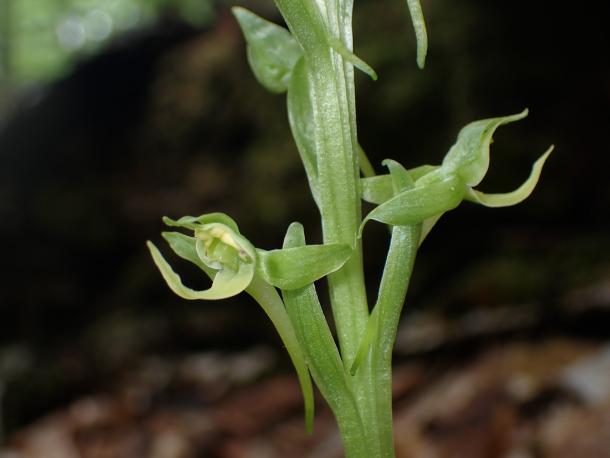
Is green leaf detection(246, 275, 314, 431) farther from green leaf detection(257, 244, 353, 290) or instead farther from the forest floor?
the forest floor

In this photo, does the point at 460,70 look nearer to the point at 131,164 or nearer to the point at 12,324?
the point at 131,164

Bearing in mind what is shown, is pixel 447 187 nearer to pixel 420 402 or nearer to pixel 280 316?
pixel 280 316

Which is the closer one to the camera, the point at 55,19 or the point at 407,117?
the point at 407,117

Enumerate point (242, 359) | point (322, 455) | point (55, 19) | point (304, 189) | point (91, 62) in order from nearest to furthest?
point (322, 455), point (304, 189), point (242, 359), point (91, 62), point (55, 19)

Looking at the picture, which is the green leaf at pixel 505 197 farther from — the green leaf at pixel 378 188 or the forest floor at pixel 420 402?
the forest floor at pixel 420 402

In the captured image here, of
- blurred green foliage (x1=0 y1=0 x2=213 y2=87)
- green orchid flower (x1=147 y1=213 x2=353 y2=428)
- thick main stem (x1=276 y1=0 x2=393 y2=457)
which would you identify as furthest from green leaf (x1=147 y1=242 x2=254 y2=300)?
blurred green foliage (x1=0 y1=0 x2=213 y2=87)

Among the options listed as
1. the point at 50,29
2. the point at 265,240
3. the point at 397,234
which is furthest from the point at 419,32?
the point at 50,29

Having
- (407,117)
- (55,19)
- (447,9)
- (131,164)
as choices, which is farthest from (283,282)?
(55,19)
